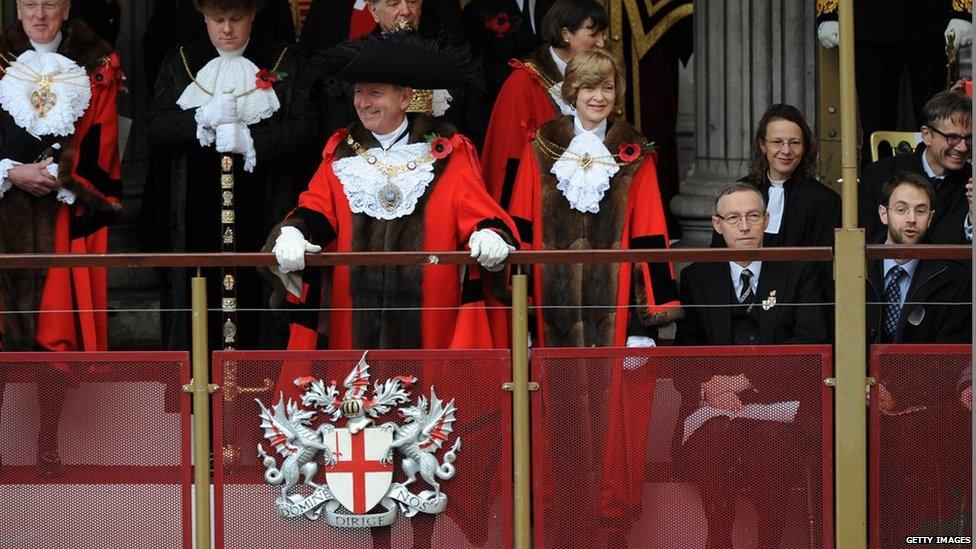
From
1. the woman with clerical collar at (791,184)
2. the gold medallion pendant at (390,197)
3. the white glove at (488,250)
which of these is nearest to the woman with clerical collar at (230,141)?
the gold medallion pendant at (390,197)

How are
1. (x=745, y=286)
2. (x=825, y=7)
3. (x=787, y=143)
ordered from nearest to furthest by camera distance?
(x=745, y=286), (x=787, y=143), (x=825, y=7)

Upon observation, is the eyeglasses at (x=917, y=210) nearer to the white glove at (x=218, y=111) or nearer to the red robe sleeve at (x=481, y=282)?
the red robe sleeve at (x=481, y=282)

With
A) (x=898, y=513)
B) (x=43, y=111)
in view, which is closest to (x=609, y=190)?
(x=898, y=513)

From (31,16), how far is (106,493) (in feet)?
7.78

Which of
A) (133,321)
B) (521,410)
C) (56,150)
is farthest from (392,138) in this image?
(133,321)

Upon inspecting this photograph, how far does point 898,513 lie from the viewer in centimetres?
784

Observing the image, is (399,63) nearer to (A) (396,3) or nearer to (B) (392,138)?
(B) (392,138)

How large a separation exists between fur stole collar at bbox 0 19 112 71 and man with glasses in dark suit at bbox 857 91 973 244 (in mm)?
3121

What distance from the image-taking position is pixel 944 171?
8.84 m

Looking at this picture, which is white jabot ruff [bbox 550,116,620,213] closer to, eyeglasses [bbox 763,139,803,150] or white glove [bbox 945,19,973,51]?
eyeglasses [bbox 763,139,803,150]

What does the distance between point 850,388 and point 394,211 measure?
178cm

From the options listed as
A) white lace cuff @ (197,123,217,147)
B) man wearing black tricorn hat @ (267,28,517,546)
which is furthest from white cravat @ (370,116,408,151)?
white lace cuff @ (197,123,217,147)

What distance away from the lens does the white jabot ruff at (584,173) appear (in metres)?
8.55

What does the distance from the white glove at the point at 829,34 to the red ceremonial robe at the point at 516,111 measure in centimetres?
156
